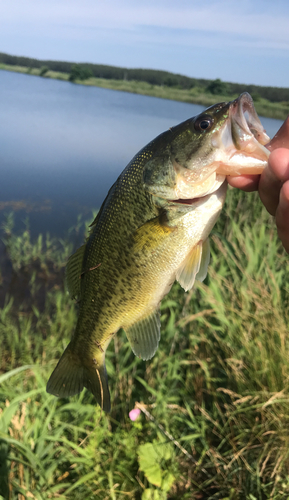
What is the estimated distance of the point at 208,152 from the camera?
1627 mm

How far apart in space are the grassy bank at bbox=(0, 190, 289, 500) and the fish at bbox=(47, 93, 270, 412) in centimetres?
106

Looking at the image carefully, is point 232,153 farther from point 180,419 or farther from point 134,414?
A: point 180,419

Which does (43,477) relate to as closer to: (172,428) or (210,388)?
(172,428)

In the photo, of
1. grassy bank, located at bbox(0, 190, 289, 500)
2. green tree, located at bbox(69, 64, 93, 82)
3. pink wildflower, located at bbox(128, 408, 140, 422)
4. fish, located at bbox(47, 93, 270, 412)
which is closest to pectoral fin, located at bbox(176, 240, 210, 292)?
fish, located at bbox(47, 93, 270, 412)

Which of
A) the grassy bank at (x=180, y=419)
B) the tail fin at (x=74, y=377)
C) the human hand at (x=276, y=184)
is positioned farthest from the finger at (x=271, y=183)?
the grassy bank at (x=180, y=419)

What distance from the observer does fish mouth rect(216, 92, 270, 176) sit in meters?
1.53

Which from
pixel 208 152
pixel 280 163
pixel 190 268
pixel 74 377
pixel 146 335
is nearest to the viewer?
pixel 280 163

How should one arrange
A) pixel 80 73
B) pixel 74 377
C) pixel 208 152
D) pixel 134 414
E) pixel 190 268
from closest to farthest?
pixel 208 152 < pixel 190 268 < pixel 74 377 < pixel 134 414 < pixel 80 73

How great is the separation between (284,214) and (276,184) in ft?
0.66

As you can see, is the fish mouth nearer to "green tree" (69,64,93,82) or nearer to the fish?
the fish

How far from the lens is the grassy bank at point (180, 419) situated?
255cm

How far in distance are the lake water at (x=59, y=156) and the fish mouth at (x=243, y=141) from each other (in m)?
7.53

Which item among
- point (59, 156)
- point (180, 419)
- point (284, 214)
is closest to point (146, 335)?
point (284, 214)

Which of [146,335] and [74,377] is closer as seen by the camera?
[146,335]
